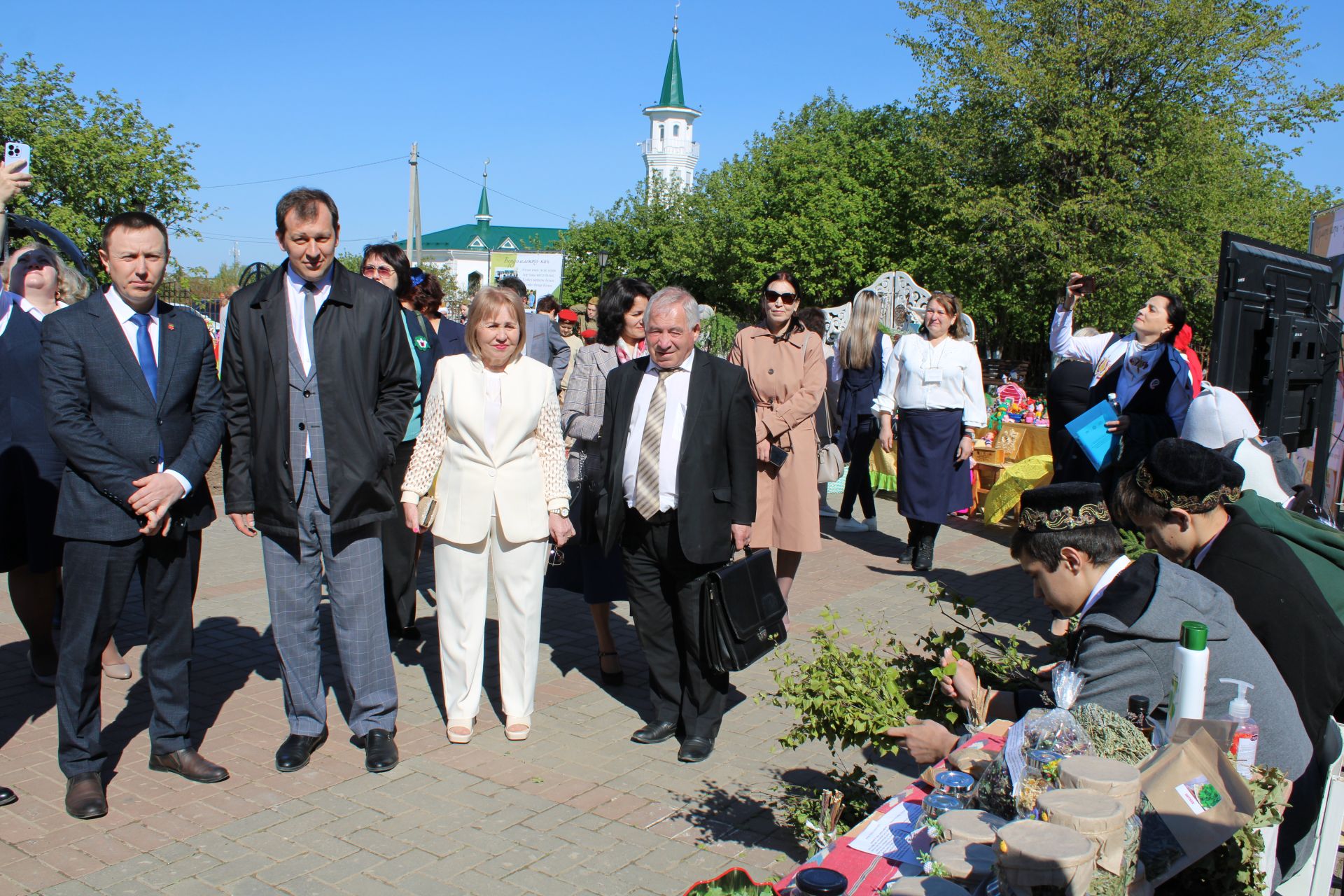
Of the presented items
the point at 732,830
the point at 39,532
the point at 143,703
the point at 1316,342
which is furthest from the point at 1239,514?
the point at 39,532

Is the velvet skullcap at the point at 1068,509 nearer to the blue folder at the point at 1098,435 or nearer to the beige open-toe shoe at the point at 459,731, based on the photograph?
the beige open-toe shoe at the point at 459,731

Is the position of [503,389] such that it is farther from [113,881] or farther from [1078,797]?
[1078,797]

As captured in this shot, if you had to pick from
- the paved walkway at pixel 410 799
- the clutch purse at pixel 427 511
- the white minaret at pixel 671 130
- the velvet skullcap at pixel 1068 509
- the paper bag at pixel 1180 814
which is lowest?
the paved walkway at pixel 410 799

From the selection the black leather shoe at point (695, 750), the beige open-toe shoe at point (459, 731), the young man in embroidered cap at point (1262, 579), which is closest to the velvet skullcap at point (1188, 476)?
the young man in embroidered cap at point (1262, 579)

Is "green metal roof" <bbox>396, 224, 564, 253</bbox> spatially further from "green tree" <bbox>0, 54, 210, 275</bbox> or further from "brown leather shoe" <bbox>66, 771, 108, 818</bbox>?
"brown leather shoe" <bbox>66, 771, 108, 818</bbox>

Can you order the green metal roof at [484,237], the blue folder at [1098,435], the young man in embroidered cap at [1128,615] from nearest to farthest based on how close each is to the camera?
the young man in embroidered cap at [1128,615] < the blue folder at [1098,435] < the green metal roof at [484,237]

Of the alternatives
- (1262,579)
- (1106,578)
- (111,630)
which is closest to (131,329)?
(111,630)

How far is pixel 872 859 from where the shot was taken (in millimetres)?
2408

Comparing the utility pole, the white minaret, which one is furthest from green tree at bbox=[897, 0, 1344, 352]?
the white minaret

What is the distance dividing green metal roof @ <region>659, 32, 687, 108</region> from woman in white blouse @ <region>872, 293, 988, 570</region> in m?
99.9

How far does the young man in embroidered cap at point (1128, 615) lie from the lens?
2475 mm

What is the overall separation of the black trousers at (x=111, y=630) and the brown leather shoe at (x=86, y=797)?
3 centimetres

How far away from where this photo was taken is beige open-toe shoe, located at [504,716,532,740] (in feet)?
14.8

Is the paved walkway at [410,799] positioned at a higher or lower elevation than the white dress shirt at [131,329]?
lower
